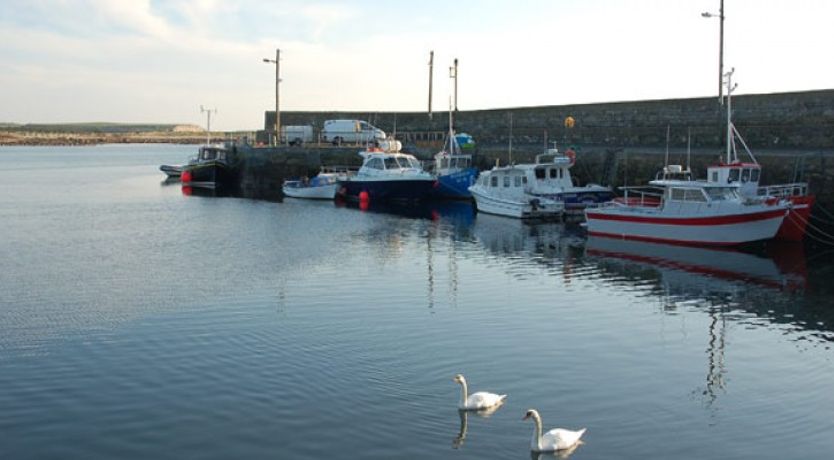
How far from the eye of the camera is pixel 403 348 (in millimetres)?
14445

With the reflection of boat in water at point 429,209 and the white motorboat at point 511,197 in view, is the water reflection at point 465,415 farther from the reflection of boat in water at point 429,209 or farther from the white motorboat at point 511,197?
the white motorboat at point 511,197

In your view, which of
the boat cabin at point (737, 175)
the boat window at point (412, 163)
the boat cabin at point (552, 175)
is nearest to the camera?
the boat cabin at point (737, 175)

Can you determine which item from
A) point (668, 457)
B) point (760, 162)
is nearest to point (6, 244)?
point (668, 457)

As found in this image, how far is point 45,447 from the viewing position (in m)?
10.2

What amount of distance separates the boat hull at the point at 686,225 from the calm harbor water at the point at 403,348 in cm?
76

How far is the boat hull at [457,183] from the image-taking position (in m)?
42.1

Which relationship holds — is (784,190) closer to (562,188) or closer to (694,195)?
(694,195)

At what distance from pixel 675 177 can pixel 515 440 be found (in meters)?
26.0

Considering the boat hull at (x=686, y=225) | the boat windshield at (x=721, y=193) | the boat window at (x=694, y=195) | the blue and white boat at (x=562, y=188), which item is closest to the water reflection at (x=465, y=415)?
the boat hull at (x=686, y=225)

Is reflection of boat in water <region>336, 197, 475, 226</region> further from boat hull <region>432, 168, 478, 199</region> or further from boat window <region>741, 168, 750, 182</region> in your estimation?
boat window <region>741, 168, 750, 182</region>

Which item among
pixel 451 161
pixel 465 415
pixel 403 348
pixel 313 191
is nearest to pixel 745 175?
pixel 403 348

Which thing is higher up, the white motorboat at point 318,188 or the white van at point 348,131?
the white van at point 348,131

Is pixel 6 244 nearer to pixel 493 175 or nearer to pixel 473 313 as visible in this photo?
pixel 473 313

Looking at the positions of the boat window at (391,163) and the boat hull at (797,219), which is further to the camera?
the boat window at (391,163)
